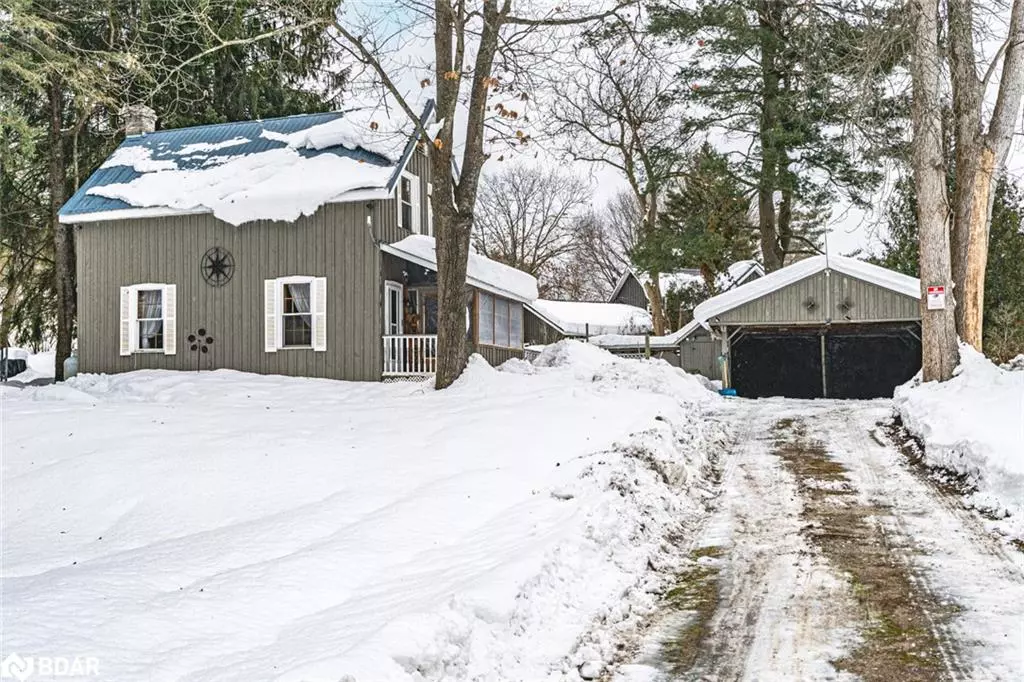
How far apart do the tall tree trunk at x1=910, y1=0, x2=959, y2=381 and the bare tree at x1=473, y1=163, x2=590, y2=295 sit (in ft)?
95.9

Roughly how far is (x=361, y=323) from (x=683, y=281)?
65.7ft

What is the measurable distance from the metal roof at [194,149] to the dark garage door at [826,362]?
1165 centimetres

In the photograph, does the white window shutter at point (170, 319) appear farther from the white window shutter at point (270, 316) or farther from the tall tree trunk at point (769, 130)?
the tall tree trunk at point (769, 130)

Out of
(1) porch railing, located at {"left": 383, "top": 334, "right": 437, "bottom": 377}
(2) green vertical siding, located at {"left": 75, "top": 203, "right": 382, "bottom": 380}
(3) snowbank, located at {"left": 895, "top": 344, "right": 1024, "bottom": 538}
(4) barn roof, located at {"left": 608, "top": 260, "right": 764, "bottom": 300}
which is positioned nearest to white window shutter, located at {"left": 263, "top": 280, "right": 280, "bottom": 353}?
(2) green vertical siding, located at {"left": 75, "top": 203, "right": 382, "bottom": 380}

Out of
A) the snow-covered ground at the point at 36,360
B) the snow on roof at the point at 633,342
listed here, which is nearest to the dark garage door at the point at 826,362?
the snow on roof at the point at 633,342

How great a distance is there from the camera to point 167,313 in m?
17.3

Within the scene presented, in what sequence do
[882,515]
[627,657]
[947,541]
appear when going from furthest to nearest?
[882,515] → [947,541] → [627,657]

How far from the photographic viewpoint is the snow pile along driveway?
3.85 meters

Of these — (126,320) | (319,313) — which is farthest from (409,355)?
(126,320)

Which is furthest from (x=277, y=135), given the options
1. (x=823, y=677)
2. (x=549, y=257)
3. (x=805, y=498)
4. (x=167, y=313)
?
(x=549, y=257)

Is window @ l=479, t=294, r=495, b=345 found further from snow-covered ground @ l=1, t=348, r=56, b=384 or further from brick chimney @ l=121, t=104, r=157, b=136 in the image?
snow-covered ground @ l=1, t=348, r=56, b=384

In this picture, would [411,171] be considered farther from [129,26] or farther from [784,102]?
[784,102]

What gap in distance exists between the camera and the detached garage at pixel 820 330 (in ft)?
65.8

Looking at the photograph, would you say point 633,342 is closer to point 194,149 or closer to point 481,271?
point 481,271
